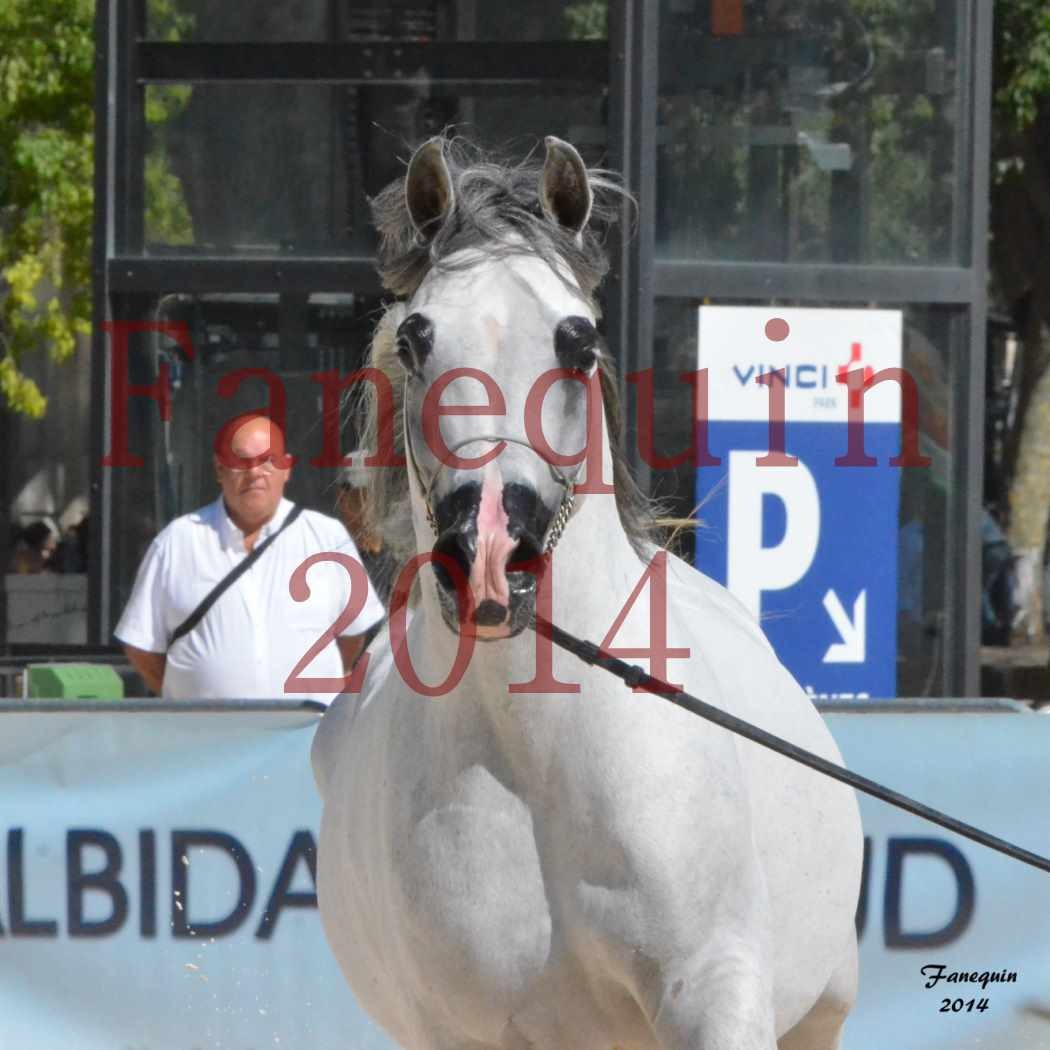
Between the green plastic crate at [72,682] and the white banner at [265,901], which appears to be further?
the green plastic crate at [72,682]

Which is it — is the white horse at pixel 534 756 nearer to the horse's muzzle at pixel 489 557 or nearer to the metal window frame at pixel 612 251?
the horse's muzzle at pixel 489 557

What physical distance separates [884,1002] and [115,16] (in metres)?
4.84

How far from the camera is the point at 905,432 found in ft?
25.1

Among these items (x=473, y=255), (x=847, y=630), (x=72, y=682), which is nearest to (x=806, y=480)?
(x=847, y=630)

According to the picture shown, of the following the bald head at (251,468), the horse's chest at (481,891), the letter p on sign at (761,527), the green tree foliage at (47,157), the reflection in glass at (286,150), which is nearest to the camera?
the horse's chest at (481,891)

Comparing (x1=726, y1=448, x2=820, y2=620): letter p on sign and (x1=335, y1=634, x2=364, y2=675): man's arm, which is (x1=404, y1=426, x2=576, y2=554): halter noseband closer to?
(x1=335, y1=634, x2=364, y2=675): man's arm

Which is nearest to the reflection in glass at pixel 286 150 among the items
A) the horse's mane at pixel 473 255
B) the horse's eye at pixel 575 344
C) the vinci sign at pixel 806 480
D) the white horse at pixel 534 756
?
the vinci sign at pixel 806 480

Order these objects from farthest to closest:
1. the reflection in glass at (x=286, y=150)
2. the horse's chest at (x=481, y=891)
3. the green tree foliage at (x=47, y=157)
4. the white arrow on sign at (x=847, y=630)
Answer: the green tree foliage at (x=47, y=157) < the reflection in glass at (x=286, y=150) < the white arrow on sign at (x=847, y=630) < the horse's chest at (x=481, y=891)

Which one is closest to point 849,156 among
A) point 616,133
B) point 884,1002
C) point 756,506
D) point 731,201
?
point 731,201

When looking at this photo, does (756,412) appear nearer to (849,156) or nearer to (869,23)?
(849,156)

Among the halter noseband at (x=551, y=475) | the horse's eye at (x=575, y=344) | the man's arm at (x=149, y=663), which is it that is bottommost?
the man's arm at (x=149, y=663)

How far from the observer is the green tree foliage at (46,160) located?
1555cm

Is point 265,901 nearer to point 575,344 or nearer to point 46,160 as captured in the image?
point 575,344

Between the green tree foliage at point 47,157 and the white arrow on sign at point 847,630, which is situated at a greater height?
the green tree foliage at point 47,157
